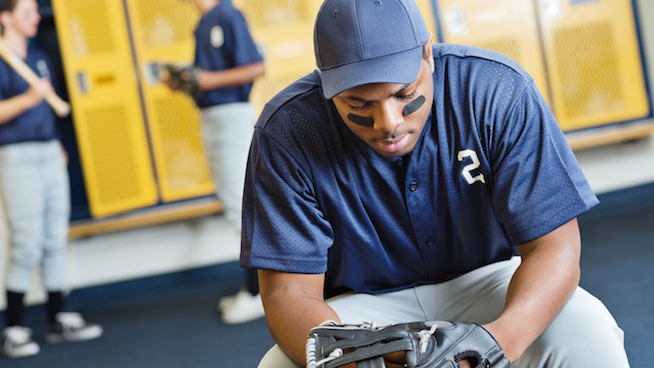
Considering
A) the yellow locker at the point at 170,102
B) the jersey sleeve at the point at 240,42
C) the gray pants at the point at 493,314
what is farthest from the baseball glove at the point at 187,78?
the gray pants at the point at 493,314

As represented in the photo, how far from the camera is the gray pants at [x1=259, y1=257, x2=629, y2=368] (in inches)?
33.6

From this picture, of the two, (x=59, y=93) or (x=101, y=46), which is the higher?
(x=101, y=46)

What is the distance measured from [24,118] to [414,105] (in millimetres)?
2206

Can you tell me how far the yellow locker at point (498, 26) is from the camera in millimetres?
2963

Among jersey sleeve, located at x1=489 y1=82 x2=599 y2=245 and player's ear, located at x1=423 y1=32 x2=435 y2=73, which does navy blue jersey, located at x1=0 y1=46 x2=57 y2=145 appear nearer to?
player's ear, located at x1=423 y1=32 x2=435 y2=73

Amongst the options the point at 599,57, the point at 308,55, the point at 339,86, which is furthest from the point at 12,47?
the point at 599,57

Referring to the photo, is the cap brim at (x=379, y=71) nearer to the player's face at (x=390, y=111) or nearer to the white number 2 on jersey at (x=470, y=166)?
the player's face at (x=390, y=111)

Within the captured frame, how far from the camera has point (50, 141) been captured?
8.34ft

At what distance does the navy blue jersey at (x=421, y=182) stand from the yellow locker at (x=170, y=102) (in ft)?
6.63

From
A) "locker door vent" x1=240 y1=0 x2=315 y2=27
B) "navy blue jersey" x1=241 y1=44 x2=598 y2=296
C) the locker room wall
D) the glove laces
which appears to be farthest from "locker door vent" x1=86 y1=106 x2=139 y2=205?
the glove laces

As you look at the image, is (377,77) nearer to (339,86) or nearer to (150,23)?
(339,86)

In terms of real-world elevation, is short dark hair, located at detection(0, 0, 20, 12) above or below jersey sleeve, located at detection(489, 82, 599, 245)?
above

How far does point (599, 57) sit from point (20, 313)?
326 cm

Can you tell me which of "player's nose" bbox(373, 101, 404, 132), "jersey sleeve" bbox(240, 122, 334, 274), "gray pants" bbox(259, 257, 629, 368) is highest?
"player's nose" bbox(373, 101, 404, 132)
